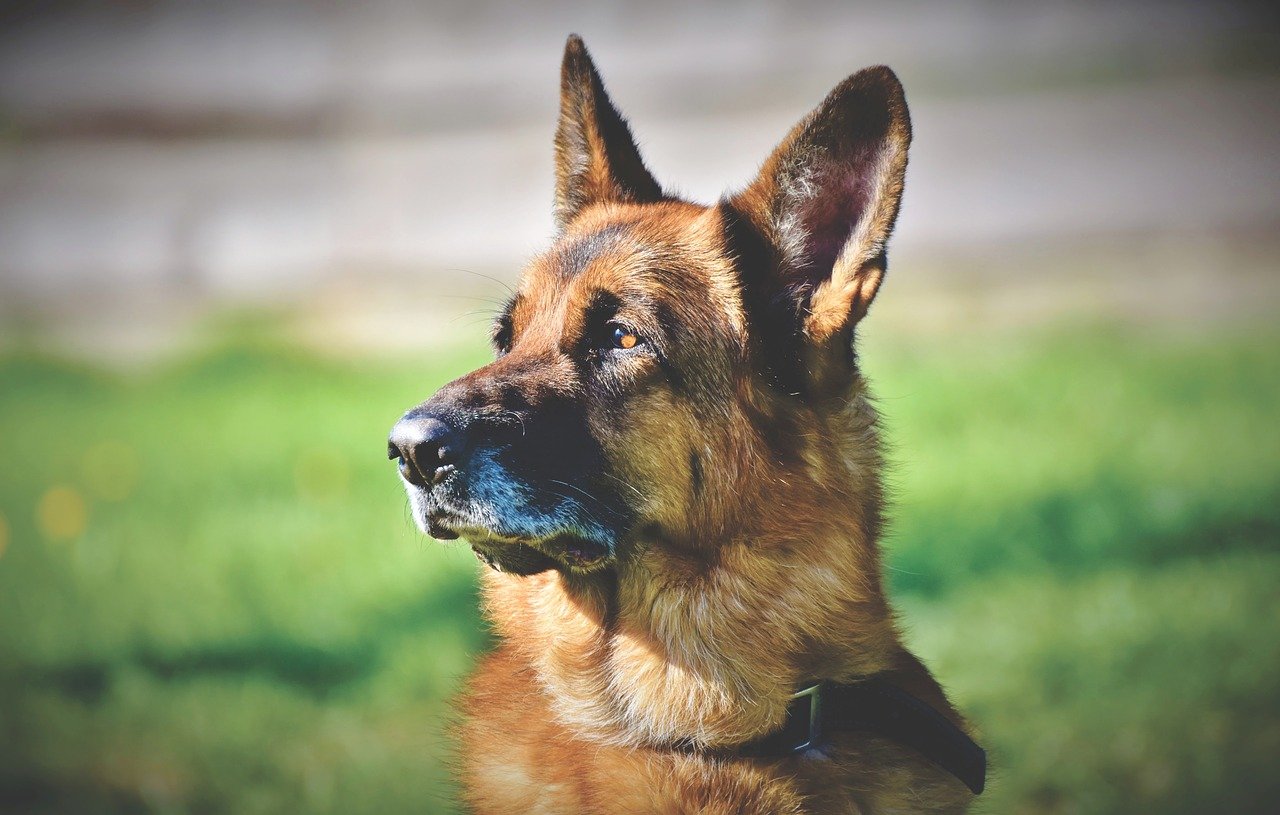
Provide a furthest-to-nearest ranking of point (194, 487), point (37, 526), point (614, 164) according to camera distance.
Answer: point (194, 487) → point (37, 526) → point (614, 164)

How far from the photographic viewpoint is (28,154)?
1062cm

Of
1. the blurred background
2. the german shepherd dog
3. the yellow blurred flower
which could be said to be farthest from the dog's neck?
the yellow blurred flower

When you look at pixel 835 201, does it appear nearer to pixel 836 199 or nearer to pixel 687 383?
pixel 836 199

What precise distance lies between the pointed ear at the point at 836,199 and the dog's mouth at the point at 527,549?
0.79 meters

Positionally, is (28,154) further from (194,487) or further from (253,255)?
(194,487)

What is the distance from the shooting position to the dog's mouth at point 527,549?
8.73 ft

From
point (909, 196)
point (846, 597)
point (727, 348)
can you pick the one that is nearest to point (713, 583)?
point (846, 597)

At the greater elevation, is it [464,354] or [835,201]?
[835,201]

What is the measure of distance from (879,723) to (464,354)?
664cm

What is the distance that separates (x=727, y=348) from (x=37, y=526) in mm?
5169

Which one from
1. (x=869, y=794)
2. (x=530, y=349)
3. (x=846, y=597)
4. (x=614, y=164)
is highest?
(x=614, y=164)

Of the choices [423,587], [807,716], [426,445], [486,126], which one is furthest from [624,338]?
[486,126]

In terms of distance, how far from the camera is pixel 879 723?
2762 mm

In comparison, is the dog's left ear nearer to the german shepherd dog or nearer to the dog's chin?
the german shepherd dog
